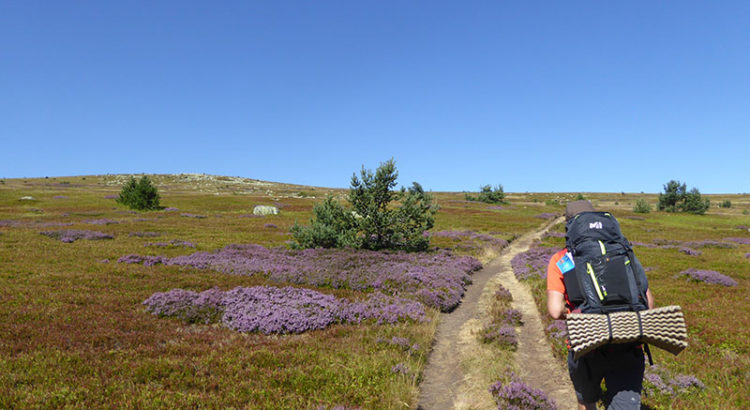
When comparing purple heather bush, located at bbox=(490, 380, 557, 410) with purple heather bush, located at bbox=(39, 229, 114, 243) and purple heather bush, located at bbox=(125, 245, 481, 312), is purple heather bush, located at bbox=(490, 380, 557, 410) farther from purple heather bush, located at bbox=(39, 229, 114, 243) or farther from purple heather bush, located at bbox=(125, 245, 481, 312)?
purple heather bush, located at bbox=(39, 229, 114, 243)

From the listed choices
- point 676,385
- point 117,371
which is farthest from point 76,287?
point 676,385

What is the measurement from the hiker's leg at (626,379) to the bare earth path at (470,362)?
3.40 m

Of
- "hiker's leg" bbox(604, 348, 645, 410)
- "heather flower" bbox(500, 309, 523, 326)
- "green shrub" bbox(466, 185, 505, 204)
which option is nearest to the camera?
"hiker's leg" bbox(604, 348, 645, 410)

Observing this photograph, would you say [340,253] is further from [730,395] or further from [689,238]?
[689,238]

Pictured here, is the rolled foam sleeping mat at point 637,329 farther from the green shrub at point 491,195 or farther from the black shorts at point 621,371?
the green shrub at point 491,195

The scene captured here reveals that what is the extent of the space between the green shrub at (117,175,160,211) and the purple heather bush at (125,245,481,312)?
4042 centimetres

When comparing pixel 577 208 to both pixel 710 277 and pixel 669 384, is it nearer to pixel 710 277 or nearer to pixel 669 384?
pixel 669 384

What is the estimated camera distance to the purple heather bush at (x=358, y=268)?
15.4 meters

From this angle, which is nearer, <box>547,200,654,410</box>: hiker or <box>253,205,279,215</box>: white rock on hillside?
<box>547,200,654,410</box>: hiker

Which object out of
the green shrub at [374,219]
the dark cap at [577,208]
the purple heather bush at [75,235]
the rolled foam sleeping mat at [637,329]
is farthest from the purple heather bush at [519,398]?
the purple heather bush at [75,235]

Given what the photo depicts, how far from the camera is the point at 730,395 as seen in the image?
7023 mm

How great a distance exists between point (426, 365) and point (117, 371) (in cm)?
697

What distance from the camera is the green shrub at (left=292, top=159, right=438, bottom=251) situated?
77.0ft

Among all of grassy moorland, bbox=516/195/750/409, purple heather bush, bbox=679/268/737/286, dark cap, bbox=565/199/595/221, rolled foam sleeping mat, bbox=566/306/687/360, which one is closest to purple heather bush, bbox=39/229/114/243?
grassy moorland, bbox=516/195/750/409
